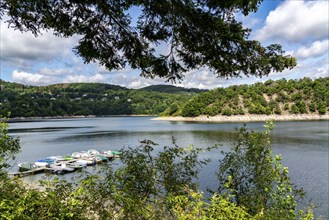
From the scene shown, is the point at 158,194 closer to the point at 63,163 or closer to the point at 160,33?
the point at 160,33

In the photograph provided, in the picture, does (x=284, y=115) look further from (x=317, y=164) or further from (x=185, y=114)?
(x=317, y=164)

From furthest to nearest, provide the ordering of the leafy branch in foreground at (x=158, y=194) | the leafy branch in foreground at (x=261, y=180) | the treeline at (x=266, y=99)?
the treeline at (x=266, y=99), the leafy branch in foreground at (x=261, y=180), the leafy branch in foreground at (x=158, y=194)

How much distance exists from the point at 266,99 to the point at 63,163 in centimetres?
12992

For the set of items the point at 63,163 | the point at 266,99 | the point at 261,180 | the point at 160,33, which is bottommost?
the point at 63,163

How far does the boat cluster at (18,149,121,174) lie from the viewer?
30673 mm

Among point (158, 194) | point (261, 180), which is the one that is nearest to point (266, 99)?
point (261, 180)

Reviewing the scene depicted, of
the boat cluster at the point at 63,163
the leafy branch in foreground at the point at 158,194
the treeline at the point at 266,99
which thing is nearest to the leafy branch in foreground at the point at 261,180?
the leafy branch in foreground at the point at 158,194

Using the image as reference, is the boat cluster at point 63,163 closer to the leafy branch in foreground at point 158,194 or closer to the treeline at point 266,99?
the leafy branch in foreground at point 158,194

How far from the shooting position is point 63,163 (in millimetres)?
33719

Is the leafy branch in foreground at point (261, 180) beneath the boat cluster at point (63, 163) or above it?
above

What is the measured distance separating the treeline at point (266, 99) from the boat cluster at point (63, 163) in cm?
10259

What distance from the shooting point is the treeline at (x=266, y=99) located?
134875mm

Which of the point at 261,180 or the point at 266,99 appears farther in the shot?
the point at 266,99

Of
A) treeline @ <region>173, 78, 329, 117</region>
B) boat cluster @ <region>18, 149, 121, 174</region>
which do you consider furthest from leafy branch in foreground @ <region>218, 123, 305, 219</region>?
treeline @ <region>173, 78, 329, 117</region>
